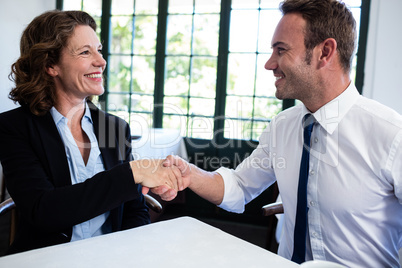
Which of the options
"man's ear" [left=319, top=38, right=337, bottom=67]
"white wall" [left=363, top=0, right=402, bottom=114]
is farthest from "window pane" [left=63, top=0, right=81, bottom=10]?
"man's ear" [left=319, top=38, right=337, bottom=67]

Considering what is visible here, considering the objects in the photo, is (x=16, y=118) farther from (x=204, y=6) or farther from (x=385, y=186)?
(x=204, y=6)

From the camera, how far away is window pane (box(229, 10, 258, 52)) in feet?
12.0

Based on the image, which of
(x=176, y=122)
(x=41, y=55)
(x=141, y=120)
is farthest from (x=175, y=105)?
(x=41, y=55)

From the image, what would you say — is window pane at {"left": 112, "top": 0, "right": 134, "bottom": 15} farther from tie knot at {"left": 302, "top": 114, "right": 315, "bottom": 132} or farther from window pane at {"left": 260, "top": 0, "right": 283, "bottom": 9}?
tie knot at {"left": 302, "top": 114, "right": 315, "bottom": 132}

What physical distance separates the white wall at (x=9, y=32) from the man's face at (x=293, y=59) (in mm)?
3171

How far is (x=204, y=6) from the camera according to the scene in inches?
148

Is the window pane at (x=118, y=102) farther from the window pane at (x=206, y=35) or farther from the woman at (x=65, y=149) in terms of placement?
the woman at (x=65, y=149)

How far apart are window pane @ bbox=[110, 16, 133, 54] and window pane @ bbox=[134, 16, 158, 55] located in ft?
0.33

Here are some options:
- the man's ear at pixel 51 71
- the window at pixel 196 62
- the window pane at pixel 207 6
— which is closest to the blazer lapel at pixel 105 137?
the man's ear at pixel 51 71

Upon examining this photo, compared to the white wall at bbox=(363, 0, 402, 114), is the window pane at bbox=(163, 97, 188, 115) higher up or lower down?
lower down

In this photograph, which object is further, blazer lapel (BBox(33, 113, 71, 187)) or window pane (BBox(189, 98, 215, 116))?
window pane (BBox(189, 98, 215, 116))

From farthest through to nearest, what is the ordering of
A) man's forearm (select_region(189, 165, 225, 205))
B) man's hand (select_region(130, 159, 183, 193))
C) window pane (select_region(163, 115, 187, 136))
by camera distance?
1. window pane (select_region(163, 115, 187, 136))
2. man's forearm (select_region(189, 165, 225, 205))
3. man's hand (select_region(130, 159, 183, 193))

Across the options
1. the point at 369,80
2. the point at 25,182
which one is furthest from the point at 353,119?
the point at 369,80

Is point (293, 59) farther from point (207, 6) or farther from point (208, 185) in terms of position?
point (207, 6)
